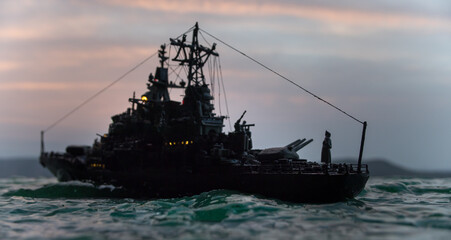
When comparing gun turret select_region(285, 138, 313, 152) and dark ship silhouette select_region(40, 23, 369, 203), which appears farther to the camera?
gun turret select_region(285, 138, 313, 152)

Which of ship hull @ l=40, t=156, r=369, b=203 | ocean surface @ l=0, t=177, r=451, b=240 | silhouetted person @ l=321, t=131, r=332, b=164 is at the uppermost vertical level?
silhouetted person @ l=321, t=131, r=332, b=164

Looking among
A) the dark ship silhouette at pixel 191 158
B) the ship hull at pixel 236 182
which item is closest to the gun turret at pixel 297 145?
the dark ship silhouette at pixel 191 158

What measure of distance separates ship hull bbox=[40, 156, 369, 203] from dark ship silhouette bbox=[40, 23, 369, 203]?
6cm

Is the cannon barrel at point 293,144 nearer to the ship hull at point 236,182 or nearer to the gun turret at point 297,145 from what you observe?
the gun turret at point 297,145

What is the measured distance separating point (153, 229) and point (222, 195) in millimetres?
10040

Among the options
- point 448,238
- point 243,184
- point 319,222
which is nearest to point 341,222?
point 319,222

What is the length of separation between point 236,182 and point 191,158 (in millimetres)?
6117

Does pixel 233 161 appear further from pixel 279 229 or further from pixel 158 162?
pixel 279 229

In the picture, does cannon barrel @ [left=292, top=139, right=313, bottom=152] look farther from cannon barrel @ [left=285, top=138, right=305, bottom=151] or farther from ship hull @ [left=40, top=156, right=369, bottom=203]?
ship hull @ [left=40, top=156, right=369, bottom=203]

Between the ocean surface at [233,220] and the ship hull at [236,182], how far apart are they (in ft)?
3.78

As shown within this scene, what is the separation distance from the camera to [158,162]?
3962cm

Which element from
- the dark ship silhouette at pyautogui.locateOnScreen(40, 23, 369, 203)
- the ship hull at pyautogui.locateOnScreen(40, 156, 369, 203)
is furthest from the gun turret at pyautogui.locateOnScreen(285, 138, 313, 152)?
the ship hull at pyautogui.locateOnScreen(40, 156, 369, 203)

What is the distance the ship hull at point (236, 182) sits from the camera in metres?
26.5

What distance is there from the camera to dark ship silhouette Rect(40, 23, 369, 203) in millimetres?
27719
